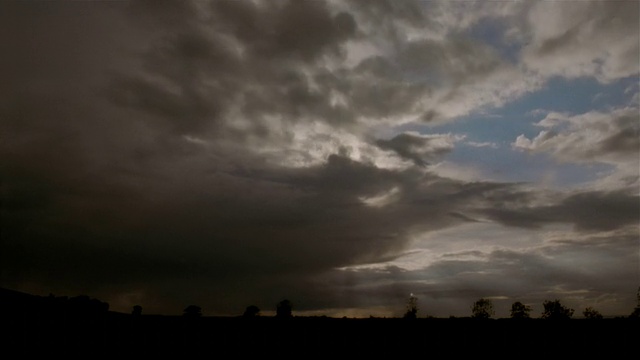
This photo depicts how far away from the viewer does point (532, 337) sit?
2545cm

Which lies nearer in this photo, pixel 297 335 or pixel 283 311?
pixel 297 335

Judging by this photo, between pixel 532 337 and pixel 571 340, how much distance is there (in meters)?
1.91

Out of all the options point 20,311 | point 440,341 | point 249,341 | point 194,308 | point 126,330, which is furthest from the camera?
point 194,308

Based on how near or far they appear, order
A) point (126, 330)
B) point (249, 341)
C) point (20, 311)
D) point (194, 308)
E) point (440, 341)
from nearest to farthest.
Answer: point (20, 311)
point (126, 330)
point (249, 341)
point (440, 341)
point (194, 308)

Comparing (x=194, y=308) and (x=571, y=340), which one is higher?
(x=194, y=308)

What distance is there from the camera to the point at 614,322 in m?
25.6

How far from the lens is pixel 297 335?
2420cm

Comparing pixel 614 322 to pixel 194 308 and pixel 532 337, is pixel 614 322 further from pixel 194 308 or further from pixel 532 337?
pixel 194 308

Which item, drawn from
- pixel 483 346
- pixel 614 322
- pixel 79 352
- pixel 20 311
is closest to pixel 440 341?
pixel 483 346

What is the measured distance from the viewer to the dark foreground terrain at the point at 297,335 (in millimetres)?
20656

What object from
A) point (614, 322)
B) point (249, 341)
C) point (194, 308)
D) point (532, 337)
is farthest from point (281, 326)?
point (194, 308)

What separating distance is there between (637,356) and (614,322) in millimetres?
1833

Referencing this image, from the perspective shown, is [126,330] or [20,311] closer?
[20,311]

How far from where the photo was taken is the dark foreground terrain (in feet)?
67.8
